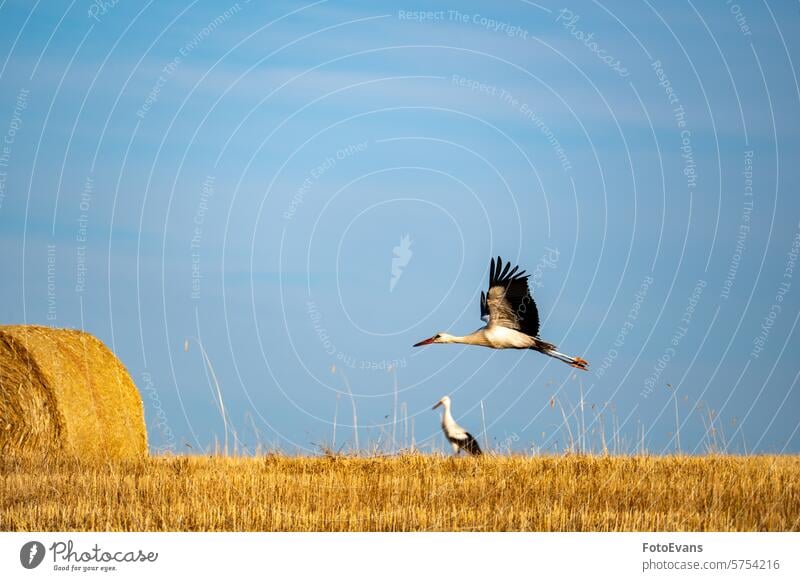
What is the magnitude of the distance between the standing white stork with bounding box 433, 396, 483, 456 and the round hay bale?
4.26 meters

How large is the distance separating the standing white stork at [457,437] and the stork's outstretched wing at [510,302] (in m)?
1.65

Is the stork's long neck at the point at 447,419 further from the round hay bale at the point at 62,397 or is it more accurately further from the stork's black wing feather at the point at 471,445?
the round hay bale at the point at 62,397

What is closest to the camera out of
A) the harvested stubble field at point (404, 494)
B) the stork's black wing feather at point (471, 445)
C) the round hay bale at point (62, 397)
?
the harvested stubble field at point (404, 494)

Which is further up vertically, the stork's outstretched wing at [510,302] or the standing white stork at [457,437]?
the stork's outstretched wing at [510,302]

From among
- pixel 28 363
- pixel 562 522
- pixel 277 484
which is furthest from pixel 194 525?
pixel 28 363

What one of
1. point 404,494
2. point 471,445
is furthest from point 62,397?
point 471,445

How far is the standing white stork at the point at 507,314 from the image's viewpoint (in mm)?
14195

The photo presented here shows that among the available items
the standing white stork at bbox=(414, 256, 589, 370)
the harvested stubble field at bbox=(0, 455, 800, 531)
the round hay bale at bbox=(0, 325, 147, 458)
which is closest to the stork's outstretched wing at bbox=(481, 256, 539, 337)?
the standing white stork at bbox=(414, 256, 589, 370)

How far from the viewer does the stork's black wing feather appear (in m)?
14.4

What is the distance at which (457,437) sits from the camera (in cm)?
1491

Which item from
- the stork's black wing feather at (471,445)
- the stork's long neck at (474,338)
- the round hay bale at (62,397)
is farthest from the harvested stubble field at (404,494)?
the stork's long neck at (474,338)

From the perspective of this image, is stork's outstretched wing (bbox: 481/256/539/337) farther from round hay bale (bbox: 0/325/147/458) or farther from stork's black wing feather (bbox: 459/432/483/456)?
round hay bale (bbox: 0/325/147/458)

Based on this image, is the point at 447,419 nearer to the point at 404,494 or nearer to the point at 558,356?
the point at 558,356
